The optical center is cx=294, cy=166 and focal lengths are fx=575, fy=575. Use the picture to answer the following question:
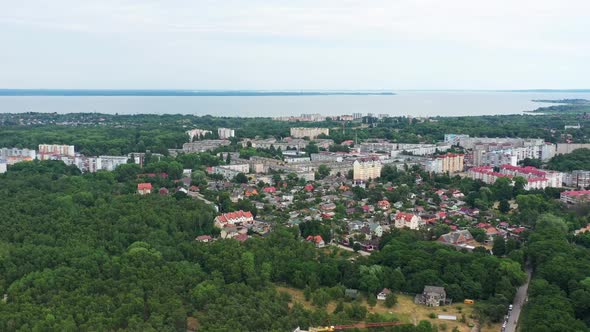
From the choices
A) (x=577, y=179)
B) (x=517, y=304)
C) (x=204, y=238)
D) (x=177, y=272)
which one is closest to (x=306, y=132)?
(x=577, y=179)

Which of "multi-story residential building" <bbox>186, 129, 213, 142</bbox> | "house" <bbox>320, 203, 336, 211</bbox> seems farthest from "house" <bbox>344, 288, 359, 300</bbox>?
"multi-story residential building" <bbox>186, 129, 213, 142</bbox>

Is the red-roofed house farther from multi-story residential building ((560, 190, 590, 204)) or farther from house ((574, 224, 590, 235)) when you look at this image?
multi-story residential building ((560, 190, 590, 204))

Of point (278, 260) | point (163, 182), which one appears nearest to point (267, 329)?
point (278, 260)

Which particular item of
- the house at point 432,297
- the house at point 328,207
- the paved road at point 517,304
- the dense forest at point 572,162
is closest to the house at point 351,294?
the house at point 432,297

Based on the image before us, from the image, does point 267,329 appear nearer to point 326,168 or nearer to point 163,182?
point 163,182

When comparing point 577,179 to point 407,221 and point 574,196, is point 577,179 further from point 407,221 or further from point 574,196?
point 407,221

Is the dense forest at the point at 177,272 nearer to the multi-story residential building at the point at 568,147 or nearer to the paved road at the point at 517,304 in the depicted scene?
the paved road at the point at 517,304
